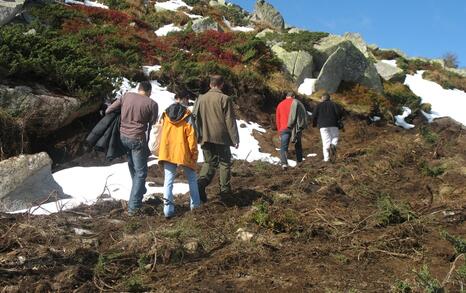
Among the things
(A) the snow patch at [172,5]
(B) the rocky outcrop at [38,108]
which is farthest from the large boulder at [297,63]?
(A) the snow patch at [172,5]

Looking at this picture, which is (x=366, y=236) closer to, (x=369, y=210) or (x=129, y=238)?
(x=369, y=210)

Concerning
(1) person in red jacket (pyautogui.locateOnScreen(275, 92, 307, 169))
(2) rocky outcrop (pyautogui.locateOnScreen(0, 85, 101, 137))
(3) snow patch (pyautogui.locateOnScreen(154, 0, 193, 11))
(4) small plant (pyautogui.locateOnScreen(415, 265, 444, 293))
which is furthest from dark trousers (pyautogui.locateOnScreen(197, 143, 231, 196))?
(3) snow patch (pyautogui.locateOnScreen(154, 0, 193, 11))

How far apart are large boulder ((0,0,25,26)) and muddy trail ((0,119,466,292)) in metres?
9.56

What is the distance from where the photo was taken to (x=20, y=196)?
786 centimetres

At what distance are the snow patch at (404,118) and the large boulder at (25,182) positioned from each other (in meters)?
14.0

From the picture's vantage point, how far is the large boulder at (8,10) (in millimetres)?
14918

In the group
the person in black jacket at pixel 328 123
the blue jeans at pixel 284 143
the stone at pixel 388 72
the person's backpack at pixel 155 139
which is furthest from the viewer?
the stone at pixel 388 72

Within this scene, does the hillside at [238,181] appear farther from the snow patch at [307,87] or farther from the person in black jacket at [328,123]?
the person in black jacket at [328,123]

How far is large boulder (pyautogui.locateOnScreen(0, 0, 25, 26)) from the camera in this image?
14918mm

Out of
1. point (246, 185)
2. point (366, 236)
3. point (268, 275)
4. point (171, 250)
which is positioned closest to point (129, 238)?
point (171, 250)

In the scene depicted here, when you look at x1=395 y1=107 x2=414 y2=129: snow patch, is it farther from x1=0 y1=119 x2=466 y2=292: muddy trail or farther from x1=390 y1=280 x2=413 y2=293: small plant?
x1=390 y1=280 x2=413 y2=293: small plant

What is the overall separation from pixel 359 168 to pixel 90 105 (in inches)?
233

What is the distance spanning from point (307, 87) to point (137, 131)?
12469 mm

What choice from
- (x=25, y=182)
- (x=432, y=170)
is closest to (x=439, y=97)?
(x=432, y=170)
